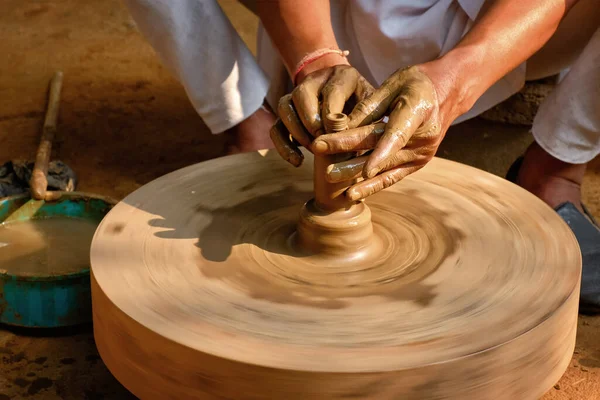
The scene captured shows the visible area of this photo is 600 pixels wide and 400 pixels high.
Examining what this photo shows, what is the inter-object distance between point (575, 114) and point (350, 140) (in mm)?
1015

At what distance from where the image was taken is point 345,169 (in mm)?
1468

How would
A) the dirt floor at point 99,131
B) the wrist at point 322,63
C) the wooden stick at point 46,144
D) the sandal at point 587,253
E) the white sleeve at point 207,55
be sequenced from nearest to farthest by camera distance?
the dirt floor at point 99,131
the wrist at point 322,63
the sandal at point 587,253
the wooden stick at point 46,144
the white sleeve at point 207,55

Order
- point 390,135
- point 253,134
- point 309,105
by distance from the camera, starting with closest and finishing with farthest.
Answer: point 390,135 < point 309,105 < point 253,134

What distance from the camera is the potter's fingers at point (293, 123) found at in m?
1.58

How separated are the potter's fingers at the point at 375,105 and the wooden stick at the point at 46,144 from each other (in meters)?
1.01

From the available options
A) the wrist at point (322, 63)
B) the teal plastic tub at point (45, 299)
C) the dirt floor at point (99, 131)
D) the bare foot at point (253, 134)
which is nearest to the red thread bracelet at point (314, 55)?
the wrist at point (322, 63)

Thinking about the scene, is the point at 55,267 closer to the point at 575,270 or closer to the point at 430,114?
the point at 430,114

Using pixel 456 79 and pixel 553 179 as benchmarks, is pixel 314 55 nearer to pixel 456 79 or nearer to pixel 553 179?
pixel 456 79

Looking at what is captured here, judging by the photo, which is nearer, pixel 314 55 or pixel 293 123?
pixel 293 123

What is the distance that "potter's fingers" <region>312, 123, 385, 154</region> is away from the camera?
4.72 feet

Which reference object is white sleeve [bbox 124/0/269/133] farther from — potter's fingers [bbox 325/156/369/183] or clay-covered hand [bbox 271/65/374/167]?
potter's fingers [bbox 325/156/369/183]

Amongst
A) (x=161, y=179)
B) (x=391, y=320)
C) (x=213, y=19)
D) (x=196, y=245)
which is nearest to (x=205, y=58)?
(x=213, y=19)

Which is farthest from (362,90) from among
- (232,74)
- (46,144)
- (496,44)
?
(46,144)

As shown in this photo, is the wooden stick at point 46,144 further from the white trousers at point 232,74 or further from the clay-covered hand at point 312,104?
the clay-covered hand at point 312,104
